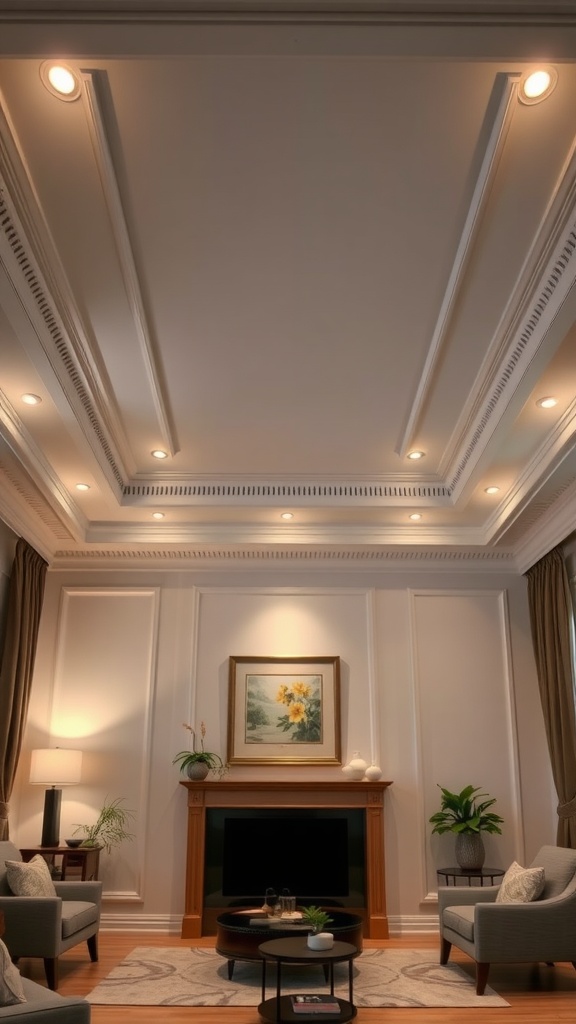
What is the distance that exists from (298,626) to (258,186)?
15.7ft

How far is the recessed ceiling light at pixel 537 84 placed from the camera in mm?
2961

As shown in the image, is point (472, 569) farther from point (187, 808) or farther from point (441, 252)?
point (441, 252)

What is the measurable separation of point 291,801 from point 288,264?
470 cm

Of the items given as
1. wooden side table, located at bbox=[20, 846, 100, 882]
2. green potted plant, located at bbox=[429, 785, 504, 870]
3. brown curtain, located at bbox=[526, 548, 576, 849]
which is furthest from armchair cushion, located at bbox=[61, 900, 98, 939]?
brown curtain, located at bbox=[526, 548, 576, 849]

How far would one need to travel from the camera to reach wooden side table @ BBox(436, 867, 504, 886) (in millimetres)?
6676

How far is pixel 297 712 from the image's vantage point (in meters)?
7.41

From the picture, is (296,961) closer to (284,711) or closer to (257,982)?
(257,982)

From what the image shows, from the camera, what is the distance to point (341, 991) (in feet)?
16.3

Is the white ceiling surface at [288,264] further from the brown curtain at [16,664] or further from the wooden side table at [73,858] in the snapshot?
the wooden side table at [73,858]

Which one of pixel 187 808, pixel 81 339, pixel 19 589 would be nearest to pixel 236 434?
pixel 81 339

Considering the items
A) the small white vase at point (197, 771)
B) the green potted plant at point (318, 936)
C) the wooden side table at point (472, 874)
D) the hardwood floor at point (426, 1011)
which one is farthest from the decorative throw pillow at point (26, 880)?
the wooden side table at point (472, 874)

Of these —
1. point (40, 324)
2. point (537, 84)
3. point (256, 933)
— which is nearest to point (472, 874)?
point (256, 933)

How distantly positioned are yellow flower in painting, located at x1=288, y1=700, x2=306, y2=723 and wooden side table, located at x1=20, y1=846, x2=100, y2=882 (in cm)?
191

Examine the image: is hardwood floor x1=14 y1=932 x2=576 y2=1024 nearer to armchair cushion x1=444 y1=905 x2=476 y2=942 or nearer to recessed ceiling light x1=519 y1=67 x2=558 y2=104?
armchair cushion x1=444 y1=905 x2=476 y2=942
